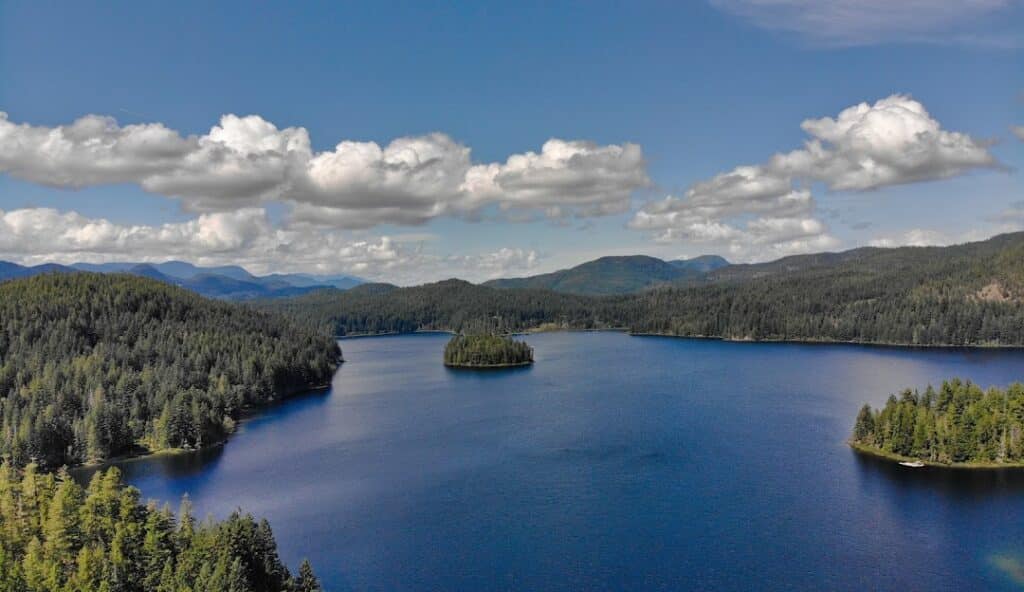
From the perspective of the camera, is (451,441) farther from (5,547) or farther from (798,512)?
(5,547)

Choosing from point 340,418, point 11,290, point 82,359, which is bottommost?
point 340,418

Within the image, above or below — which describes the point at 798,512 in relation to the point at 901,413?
below

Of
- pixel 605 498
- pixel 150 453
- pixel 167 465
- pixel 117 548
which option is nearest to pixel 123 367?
pixel 150 453

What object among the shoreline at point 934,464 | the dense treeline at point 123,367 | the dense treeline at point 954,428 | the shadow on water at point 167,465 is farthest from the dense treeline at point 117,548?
the dense treeline at point 954,428

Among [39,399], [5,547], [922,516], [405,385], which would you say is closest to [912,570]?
[922,516]

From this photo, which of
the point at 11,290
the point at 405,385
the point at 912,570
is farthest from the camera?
the point at 405,385

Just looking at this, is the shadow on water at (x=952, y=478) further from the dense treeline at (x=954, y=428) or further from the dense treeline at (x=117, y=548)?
the dense treeline at (x=117, y=548)

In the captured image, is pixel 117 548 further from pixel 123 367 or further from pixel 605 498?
pixel 123 367
